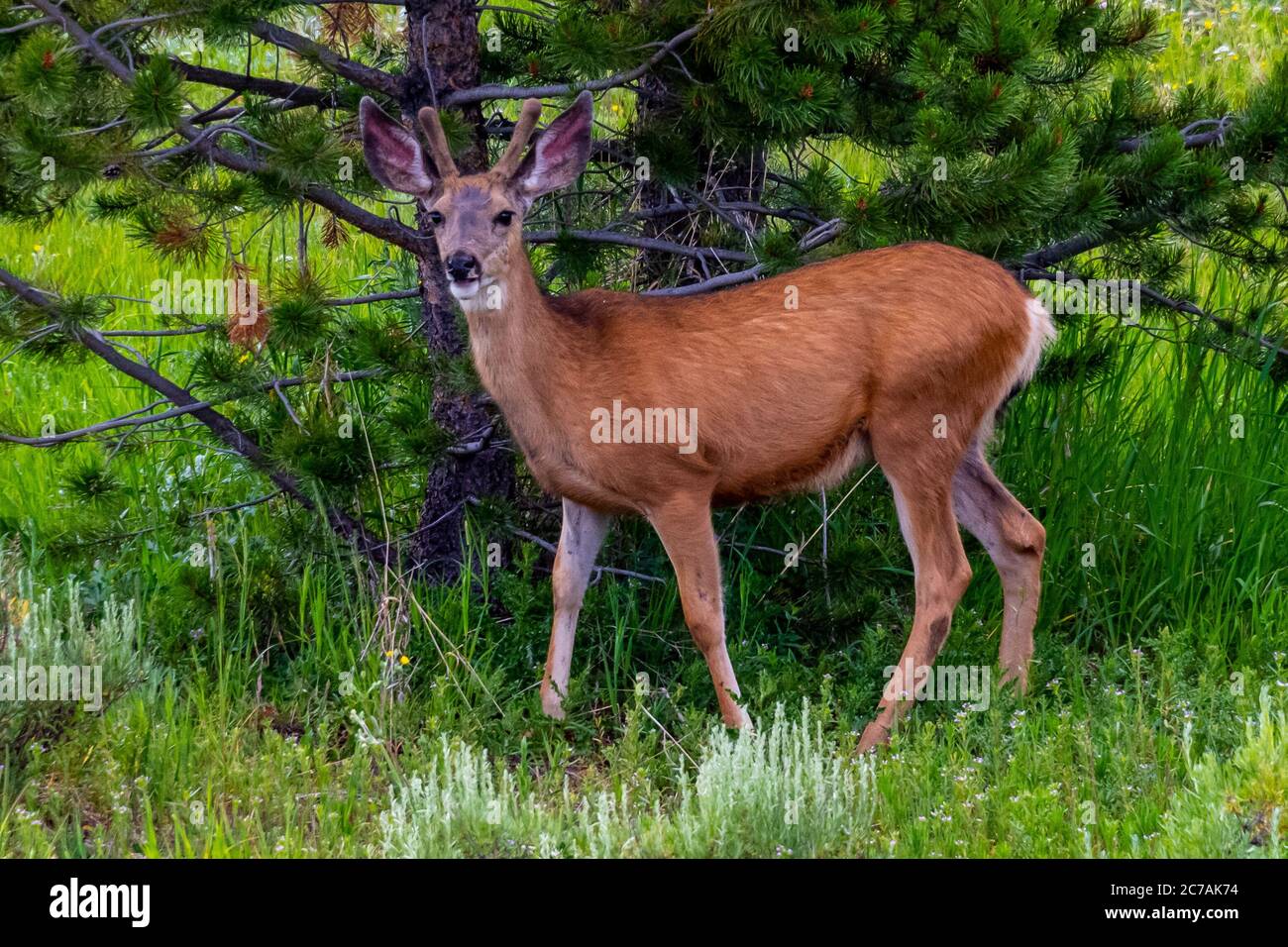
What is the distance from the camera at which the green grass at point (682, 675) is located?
4.76 meters

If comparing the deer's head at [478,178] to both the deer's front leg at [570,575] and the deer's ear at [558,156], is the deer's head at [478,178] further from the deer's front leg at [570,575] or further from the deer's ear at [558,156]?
the deer's front leg at [570,575]

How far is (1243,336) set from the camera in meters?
6.76

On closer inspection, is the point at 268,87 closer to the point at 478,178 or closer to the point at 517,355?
the point at 478,178

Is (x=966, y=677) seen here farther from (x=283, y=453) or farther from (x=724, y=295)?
(x=283, y=453)

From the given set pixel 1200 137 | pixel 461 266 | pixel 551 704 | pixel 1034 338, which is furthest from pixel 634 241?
pixel 1200 137

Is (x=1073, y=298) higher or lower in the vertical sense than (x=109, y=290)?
lower

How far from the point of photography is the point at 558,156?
6008 millimetres

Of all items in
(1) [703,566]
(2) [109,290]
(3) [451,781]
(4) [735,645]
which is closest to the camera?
(3) [451,781]

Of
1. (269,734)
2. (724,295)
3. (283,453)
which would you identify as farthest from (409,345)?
(269,734)

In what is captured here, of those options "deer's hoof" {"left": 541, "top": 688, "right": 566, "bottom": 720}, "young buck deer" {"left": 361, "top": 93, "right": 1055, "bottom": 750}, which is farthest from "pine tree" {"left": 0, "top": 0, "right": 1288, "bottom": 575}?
"deer's hoof" {"left": 541, "top": 688, "right": 566, "bottom": 720}

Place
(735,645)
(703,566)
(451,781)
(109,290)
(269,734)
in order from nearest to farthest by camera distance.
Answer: (451,781) < (269,734) < (703,566) < (735,645) < (109,290)

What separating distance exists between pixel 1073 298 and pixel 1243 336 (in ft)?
2.35

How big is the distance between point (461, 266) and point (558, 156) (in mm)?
630

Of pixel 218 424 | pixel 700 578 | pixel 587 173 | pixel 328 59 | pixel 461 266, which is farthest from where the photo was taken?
pixel 587 173
